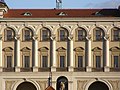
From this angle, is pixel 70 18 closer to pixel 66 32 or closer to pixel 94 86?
pixel 66 32

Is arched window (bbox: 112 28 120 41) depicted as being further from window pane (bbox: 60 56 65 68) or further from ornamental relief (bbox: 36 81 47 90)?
ornamental relief (bbox: 36 81 47 90)

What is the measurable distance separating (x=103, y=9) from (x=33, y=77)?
573 inches

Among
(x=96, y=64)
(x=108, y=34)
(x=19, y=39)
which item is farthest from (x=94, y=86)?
(x=19, y=39)

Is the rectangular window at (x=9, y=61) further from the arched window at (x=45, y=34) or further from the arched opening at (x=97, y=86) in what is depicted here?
the arched opening at (x=97, y=86)

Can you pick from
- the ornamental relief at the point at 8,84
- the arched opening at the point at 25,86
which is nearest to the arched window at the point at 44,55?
the arched opening at the point at 25,86

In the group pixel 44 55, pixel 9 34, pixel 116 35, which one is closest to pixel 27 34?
pixel 9 34

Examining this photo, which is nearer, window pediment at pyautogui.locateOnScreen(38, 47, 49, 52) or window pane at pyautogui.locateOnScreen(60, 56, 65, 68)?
window pane at pyautogui.locateOnScreen(60, 56, 65, 68)

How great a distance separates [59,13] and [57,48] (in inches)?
216

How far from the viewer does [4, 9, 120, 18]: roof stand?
69750 mm

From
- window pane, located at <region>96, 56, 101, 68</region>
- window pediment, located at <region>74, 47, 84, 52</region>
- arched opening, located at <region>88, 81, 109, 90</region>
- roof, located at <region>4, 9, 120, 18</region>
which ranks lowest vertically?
arched opening, located at <region>88, 81, 109, 90</region>

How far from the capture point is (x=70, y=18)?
6831 cm

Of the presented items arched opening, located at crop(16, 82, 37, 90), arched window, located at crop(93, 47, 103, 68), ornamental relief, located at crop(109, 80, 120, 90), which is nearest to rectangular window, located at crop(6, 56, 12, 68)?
arched opening, located at crop(16, 82, 37, 90)

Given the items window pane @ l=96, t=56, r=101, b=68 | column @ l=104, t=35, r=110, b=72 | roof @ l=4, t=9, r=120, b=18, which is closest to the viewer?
column @ l=104, t=35, r=110, b=72

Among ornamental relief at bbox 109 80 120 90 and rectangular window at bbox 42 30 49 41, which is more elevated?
rectangular window at bbox 42 30 49 41
